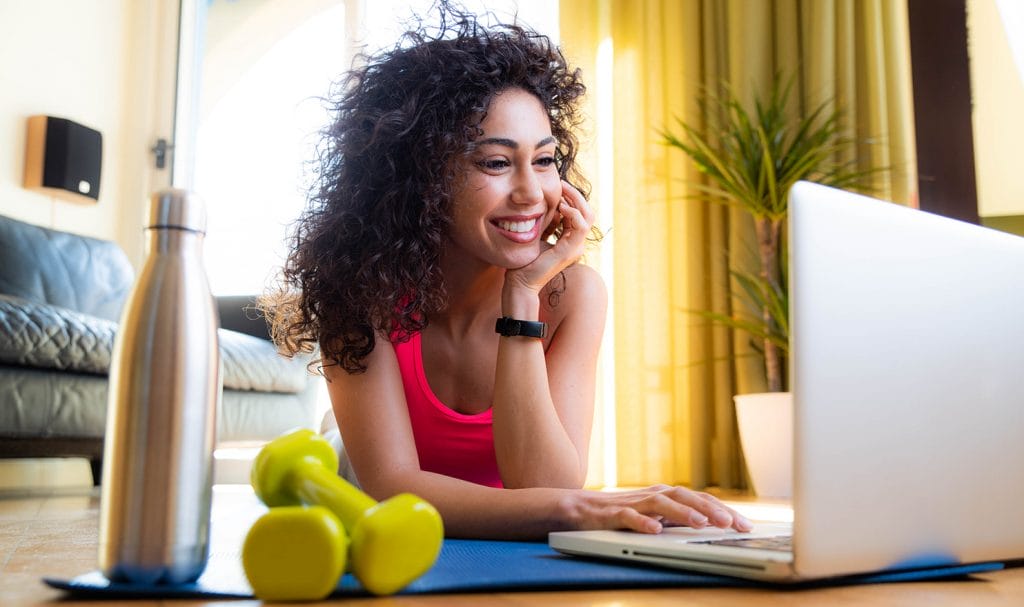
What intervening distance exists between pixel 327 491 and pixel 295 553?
0.10m

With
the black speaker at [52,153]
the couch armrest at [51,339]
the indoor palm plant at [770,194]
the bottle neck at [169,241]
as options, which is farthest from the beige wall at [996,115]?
the black speaker at [52,153]

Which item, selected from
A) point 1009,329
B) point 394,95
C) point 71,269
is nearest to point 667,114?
point 71,269

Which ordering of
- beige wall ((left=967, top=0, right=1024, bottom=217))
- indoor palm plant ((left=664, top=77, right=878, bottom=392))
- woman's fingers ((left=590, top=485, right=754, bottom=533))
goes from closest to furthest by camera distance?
woman's fingers ((left=590, top=485, right=754, bottom=533)) < beige wall ((left=967, top=0, right=1024, bottom=217)) < indoor palm plant ((left=664, top=77, right=878, bottom=392))

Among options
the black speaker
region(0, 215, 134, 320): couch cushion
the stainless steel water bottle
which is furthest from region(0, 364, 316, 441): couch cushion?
the stainless steel water bottle

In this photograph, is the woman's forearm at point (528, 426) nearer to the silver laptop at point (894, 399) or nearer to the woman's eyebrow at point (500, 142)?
the woman's eyebrow at point (500, 142)

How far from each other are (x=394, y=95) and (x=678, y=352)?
2569 mm

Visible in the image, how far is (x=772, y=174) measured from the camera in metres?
3.30

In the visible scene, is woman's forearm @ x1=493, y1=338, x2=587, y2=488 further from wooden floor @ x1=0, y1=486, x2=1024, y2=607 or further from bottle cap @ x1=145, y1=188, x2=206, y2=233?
bottle cap @ x1=145, y1=188, x2=206, y2=233

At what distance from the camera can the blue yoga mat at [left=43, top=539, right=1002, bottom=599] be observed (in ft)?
2.47

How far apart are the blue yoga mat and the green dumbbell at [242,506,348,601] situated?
0.04 m

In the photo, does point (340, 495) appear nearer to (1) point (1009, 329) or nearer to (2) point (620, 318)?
(1) point (1009, 329)

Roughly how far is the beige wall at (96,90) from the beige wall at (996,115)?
3.58 metres

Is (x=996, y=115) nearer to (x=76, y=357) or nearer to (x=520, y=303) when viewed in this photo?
(x=520, y=303)

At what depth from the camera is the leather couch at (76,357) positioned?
2.67 metres
